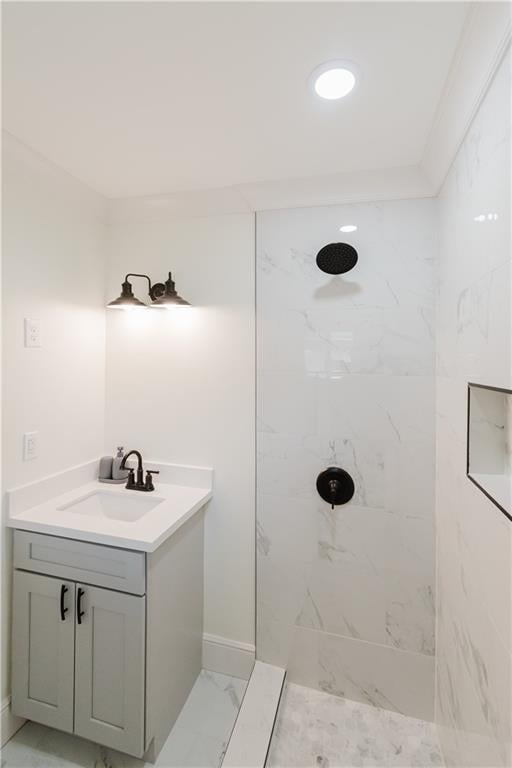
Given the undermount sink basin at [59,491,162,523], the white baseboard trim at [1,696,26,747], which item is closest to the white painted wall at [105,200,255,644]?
the undermount sink basin at [59,491,162,523]

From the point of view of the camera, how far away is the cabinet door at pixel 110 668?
1.31 meters

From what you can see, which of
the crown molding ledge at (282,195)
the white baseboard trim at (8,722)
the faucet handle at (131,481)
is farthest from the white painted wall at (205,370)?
the white baseboard trim at (8,722)

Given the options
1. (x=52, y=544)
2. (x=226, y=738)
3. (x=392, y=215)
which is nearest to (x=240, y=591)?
(x=226, y=738)

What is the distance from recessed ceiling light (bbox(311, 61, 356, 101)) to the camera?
1036 millimetres

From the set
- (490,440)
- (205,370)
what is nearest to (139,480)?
(205,370)

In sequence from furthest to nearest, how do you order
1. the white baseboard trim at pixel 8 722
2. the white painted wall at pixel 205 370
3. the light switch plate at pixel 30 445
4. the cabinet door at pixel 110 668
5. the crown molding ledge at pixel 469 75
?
the white painted wall at pixel 205 370 < the light switch plate at pixel 30 445 < the white baseboard trim at pixel 8 722 < the cabinet door at pixel 110 668 < the crown molding ledge at pixel 469 75

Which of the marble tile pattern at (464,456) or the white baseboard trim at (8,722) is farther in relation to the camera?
the white baseboard trim at (8,722)

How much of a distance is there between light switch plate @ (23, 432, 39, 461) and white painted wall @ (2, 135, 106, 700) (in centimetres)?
2

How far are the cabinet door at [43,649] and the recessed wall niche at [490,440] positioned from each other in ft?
5.08

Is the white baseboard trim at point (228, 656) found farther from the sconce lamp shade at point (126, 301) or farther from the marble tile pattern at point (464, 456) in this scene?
the sconce lamp shade at point (126, 301)

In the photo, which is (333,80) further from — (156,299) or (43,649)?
(43,649)

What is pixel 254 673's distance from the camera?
172 cm

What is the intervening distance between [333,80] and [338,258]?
0.63 metres

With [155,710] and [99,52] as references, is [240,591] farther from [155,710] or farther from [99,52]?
[99,52]
